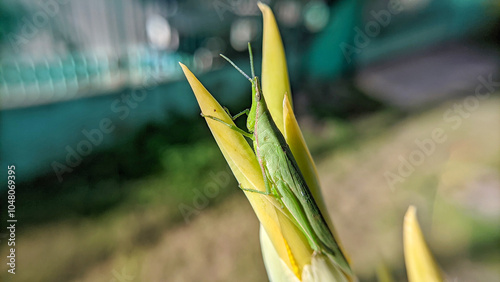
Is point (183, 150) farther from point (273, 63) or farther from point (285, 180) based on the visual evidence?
point (273, 63)

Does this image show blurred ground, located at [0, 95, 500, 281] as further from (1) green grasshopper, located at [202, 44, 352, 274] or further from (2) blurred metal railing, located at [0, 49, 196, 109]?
(1) green grasshopper, located at [202, 44, 352, 274]

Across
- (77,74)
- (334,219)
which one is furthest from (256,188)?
(77,74)

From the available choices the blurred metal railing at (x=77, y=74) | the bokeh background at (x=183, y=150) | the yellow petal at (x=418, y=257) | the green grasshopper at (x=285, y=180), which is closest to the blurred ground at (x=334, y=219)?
the bokeh background at (x=183, y=150)

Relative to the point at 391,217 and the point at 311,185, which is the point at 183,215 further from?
the point at 311,185

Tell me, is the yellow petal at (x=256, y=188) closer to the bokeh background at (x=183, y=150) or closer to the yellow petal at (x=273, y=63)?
the yellow petal at (x=273, y=63)

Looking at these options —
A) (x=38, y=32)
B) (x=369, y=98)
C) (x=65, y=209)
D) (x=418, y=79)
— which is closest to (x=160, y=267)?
(x=65, y=209)

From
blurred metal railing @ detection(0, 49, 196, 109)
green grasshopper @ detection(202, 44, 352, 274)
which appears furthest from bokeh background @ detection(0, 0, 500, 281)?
green grasshopper @ detection(202, 44, 352, 274)
